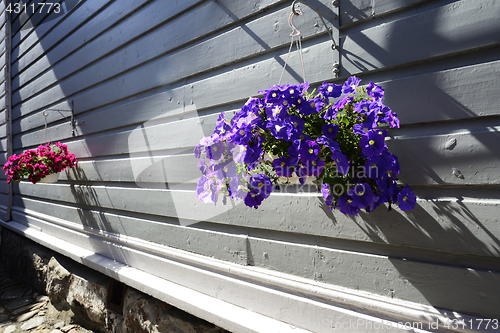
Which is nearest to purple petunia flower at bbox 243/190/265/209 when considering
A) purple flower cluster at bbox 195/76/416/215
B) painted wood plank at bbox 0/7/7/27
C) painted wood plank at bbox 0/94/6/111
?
purple flower cluster at bbox 195/76/416/215

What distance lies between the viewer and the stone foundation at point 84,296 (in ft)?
7.37

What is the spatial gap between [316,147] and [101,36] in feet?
8.82

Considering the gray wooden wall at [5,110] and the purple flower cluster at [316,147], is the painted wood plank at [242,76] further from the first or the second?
the gray wooden wall at [5,110]

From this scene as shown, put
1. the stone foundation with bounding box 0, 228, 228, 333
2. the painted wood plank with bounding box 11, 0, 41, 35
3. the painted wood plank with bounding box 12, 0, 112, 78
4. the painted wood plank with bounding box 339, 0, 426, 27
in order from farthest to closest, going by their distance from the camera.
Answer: the painted wood plank with bounding box 11, 0, 41, 35 < the painted wood plank with bounding box 12, 0, 112, 78 < the stone foundation with bounding box 0, 228, 228, 333 < the painted wood plank with bounding box 339, 0, 426, 27

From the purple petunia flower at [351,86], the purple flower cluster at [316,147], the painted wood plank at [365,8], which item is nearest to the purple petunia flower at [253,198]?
the purple flower cluster at [316,147]

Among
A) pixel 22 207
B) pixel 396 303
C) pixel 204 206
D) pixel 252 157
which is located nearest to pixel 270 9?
pixel 252 157

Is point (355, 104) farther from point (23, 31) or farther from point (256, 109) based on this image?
point (23, 31)

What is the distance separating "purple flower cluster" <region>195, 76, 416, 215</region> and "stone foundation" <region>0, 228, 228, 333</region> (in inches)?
51.3

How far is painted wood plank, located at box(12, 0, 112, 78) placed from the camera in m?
2.96

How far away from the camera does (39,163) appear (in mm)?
2979

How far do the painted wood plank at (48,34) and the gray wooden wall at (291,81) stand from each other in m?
0.03

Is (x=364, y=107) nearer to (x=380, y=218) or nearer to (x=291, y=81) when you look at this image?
(x=380, y=218)

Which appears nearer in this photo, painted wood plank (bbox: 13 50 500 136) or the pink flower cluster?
painted wood plank (bbox: 13 50 500 136)

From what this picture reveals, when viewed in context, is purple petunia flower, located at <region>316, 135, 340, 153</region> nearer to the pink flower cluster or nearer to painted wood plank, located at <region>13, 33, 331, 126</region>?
painted wood plank, located at <region>13, 33, 331, 126</region>
